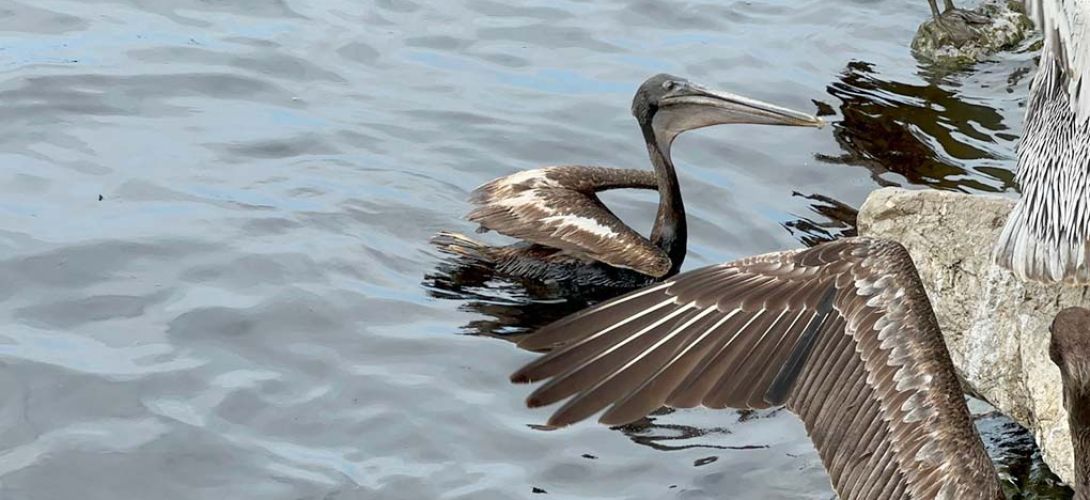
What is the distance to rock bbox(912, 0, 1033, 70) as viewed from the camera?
962 centimetres

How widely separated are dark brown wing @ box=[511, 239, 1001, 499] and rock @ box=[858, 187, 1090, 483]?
1.07 metres

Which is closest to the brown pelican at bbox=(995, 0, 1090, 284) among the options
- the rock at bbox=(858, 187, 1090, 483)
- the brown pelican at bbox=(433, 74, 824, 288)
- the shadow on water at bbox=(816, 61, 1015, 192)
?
the rock at bbox=(858, 187, 1090, 483)

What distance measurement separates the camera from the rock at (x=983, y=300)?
536 centimetres

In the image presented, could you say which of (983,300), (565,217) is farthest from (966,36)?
(983,300)

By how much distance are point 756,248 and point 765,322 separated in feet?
9.57

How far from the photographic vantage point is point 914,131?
8703mm

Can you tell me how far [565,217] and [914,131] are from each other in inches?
101

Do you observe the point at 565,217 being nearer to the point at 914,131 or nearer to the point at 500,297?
the point at 500,297

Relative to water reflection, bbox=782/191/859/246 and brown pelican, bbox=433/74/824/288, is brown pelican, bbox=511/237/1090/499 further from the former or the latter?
water reflection, bbox=782/191/859/246

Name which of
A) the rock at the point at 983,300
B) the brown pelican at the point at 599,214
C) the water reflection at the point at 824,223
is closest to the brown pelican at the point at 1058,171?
the rock at the point at 983,300

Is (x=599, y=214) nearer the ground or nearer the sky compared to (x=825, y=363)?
nearer the ground

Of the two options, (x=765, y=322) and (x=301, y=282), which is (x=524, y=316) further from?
(x=765, y=322)

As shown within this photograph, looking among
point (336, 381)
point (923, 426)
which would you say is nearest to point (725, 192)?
point (336, 381)

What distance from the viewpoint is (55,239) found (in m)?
6.82
